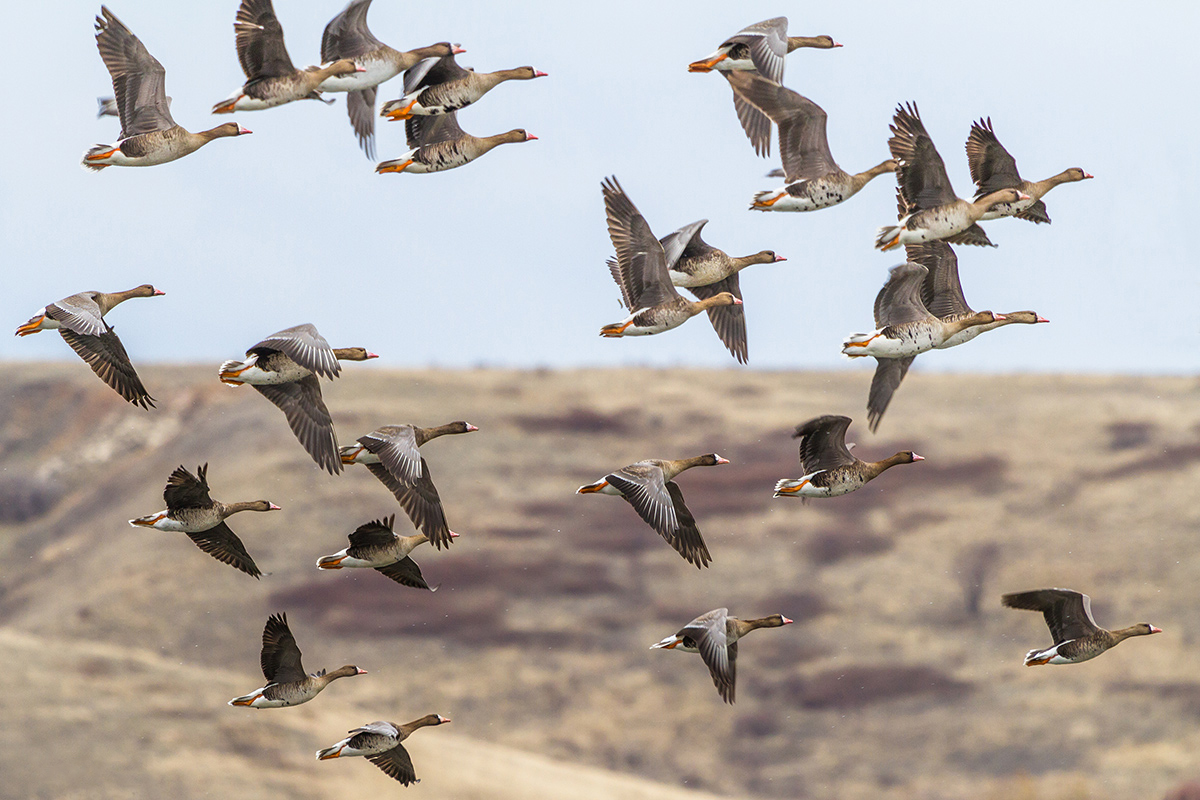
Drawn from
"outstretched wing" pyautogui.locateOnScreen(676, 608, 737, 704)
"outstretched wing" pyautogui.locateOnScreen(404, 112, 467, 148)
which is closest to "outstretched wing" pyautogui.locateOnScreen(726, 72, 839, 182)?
"outstretched wing" pyautogui.locateOnScreen(404, 112, 467, 148)

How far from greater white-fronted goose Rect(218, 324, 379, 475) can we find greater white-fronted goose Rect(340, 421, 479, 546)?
0.44m

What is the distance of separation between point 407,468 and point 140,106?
6941 millimetres

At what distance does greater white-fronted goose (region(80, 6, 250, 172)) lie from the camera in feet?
74.5

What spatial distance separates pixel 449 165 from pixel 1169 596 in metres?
48.7

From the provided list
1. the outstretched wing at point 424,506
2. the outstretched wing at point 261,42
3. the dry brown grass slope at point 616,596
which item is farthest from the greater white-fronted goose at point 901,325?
the dry brown grass slope at point 616,596

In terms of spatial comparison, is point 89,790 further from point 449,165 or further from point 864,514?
point 864,514

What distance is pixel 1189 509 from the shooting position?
6850 centimetres

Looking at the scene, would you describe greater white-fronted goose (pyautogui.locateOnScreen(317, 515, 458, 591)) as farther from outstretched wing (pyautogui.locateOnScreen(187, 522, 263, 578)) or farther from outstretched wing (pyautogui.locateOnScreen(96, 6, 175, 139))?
outstretched wing (pyautogui.locateOnScreen(96, 6, 175, 139))

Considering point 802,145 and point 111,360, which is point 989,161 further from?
point 111,360

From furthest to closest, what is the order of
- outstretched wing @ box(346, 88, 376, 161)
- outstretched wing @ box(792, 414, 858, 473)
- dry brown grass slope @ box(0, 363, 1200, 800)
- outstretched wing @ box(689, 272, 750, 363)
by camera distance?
dry brown grass slope @ box(0, 363, 1200, 800) < outstretched wing @ box(346, 88, 376, 161) < outstretched wing @ box(689, 272, 750, 363) < outstretched wing @ box(792, 414, 858, 473)

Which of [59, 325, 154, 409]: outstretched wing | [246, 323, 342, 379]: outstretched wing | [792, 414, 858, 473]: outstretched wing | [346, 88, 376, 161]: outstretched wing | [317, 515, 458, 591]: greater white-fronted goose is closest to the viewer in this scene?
[246, 323, 342, 379]: outstretched wing

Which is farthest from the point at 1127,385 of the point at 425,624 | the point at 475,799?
the point at 475,799

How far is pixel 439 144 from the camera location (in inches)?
953

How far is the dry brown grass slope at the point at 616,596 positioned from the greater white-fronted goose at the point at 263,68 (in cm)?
3245
